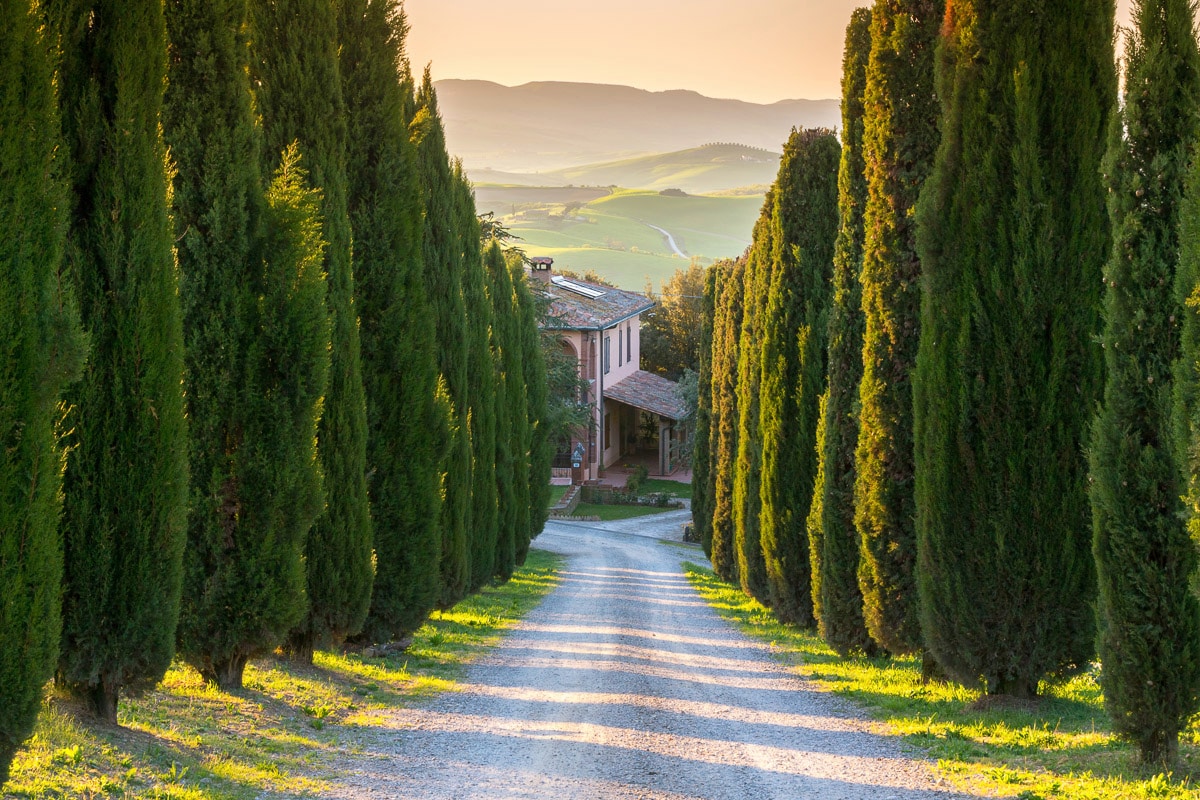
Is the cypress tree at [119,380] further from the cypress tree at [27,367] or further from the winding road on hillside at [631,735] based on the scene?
→ the winding road on hillside at [631,735]

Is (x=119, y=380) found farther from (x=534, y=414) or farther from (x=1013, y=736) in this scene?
(x=534, y=414)

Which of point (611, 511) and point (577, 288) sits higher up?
point (577, 288)

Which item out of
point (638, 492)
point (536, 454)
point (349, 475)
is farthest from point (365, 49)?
point (638, 492)

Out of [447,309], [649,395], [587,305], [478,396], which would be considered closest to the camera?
[447,309]

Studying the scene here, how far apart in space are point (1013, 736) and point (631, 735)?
2.73 m

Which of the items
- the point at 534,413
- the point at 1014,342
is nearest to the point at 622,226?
the point at 534,413

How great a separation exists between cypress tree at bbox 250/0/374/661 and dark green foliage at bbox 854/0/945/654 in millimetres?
4887

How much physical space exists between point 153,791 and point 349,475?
4.57 metres

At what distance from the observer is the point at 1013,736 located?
760 centimetres

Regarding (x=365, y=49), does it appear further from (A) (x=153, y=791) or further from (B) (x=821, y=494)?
(A) (x=153, y=791)

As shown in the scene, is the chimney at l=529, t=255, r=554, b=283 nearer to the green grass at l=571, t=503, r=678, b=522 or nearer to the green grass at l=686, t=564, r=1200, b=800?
the green grass at l=571, t=503, r=678, b=522

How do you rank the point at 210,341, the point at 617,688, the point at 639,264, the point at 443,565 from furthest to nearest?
1. the point at 639,264
2. the point at 443,565
3. the point at 617,688
4. the point at 210,341

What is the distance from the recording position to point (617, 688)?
32.3ft

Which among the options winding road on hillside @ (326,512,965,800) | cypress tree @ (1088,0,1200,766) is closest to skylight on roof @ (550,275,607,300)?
winding road on hillside @ (326,512,965,800)
